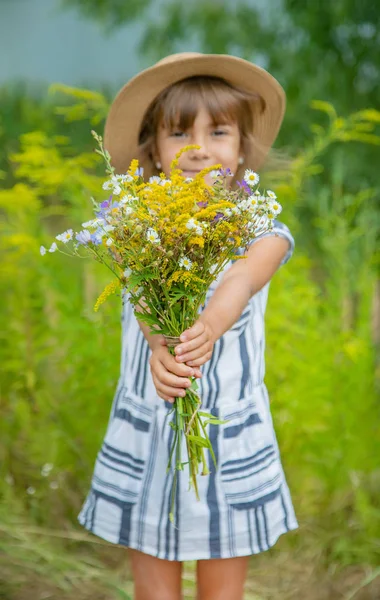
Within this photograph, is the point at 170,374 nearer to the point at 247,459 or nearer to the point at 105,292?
the point at 105,292

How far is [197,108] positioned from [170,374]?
660mm

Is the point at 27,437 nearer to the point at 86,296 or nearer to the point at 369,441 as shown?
the point at 86,296

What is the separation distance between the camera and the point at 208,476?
152 cm

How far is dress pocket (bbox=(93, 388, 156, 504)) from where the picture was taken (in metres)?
1.57

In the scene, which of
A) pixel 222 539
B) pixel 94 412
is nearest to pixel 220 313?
pixel 222 539

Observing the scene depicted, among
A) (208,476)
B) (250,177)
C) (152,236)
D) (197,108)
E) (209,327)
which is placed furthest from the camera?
(197,108)

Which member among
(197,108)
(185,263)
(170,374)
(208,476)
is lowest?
(208,476)

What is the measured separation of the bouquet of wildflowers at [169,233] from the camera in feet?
3.75

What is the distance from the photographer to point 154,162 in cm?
182

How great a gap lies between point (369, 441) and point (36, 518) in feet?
3.79

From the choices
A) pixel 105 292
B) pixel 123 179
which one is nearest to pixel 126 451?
pixel 105 292

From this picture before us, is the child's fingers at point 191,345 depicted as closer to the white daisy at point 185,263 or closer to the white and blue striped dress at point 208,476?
the white daisy at point 185,263

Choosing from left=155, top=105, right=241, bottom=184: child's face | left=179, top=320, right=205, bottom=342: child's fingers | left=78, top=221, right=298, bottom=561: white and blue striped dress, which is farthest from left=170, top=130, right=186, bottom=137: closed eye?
left=179, top=320, right=205, bottom=342: child's fingers

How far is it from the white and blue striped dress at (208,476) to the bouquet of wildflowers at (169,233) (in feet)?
0.91
